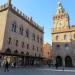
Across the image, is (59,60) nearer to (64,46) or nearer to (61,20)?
(64,46)

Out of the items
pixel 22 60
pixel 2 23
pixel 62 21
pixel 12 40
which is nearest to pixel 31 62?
pixel 22 60

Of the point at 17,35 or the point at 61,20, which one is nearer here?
the point at 17,35

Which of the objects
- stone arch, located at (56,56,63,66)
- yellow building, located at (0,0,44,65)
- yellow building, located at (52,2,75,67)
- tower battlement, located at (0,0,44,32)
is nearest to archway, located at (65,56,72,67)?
yellow building, located at (52,2,75,67)

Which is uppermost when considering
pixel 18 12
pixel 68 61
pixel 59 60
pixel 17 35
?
pixel 18 12

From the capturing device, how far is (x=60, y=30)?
41438mm

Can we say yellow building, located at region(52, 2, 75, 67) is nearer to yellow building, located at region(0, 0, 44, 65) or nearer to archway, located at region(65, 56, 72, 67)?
archway, located at region(65, 56, 72, 67)

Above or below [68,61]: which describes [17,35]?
above

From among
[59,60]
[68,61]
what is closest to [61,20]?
[59,60]

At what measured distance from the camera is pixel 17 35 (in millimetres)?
30453

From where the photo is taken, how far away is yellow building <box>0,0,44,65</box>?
2654 cm

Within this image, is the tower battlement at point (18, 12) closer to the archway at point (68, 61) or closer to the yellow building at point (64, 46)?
the yellow building at point (64, 46)

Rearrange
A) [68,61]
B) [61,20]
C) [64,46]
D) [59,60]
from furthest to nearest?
[61,20], [59,60], [64,46], [68,61]

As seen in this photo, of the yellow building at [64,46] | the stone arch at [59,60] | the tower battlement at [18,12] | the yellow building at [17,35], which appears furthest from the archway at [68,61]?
the tower battlement at [18,12]

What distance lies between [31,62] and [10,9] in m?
15.6
